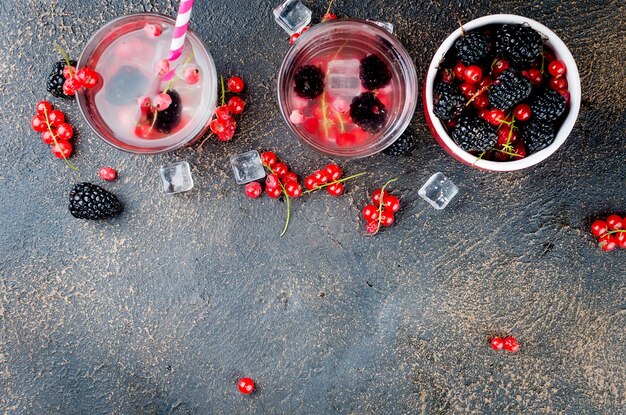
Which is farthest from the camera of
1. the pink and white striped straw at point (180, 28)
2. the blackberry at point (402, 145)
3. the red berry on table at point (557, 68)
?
the blackberry at point (402, 145)

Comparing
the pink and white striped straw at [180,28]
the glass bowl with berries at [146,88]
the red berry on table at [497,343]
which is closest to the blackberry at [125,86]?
the glass bowl with berries at [146,88]

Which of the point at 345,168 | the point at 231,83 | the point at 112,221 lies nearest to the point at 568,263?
→ the point at 345,168

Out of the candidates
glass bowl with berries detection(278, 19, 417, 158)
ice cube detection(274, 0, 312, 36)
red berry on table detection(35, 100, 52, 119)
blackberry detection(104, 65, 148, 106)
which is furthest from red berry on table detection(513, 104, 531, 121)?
red berry on table detection(35, 100, 52, 119)

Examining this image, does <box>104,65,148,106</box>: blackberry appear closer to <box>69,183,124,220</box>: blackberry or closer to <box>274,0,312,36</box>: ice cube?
<box>69,183,124,220</box>: blackberry

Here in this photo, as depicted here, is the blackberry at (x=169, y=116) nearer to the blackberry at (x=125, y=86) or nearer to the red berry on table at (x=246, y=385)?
the blackberry at (x=125, y=86)

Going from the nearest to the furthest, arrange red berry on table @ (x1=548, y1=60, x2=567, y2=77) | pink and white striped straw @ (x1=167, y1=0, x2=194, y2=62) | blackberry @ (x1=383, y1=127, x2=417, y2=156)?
pink and white striped straw @ (x1=167, y1=0, x2=194, y2=62), red berry on table @ (x1=548, y1=60, x2=567, y2=77), blackberry @ (x1=383, y1=127, x2=417, y2=156)

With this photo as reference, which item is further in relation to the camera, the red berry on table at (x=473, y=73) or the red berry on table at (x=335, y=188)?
the red berry on table at (x=335, y=188)
